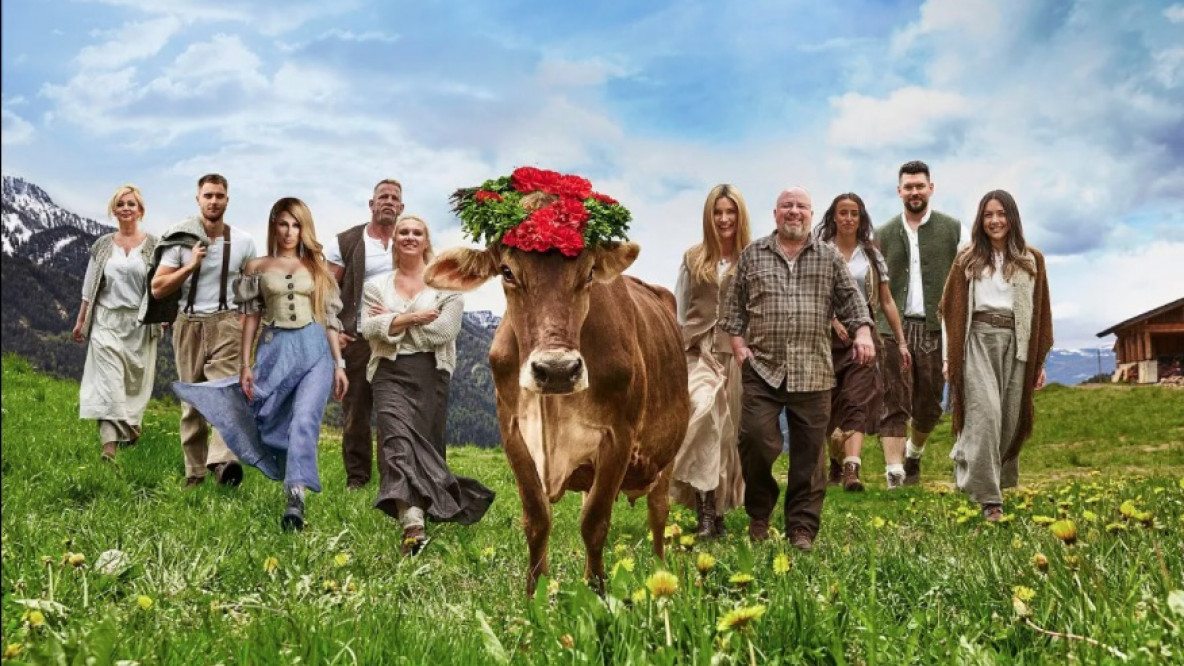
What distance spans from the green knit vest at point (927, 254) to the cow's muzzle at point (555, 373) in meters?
7.48

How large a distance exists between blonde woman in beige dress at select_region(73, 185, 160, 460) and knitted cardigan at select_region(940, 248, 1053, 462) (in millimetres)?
7464

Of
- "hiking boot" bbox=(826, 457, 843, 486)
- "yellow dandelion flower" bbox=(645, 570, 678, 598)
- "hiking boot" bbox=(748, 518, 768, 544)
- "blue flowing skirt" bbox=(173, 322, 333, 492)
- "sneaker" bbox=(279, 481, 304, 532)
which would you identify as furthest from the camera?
"hiking boot" bbox=(826, 457, 843, 486)

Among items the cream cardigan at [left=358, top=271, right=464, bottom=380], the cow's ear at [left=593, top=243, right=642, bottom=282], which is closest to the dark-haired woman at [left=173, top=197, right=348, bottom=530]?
the cream cardigan at [left=358, top=271, right=464, bottom=380]

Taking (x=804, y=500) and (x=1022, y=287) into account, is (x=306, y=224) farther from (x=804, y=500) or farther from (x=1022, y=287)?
(x=1022, y=287)

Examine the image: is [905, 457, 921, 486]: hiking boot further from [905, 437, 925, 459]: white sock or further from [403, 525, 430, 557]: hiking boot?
[403, 525, 430, 557]: hiking boot

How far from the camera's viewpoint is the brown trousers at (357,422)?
35.3ft

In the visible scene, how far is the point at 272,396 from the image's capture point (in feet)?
27.2

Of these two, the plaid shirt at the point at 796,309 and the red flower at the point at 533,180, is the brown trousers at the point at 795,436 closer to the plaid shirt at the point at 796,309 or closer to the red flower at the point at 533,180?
the plaid shirt at the point at 796,309

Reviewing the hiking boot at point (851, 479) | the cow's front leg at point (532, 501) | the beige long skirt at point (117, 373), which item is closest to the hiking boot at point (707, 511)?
the hiking boot at point (851, 479)

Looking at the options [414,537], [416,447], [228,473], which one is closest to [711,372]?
[416,447]

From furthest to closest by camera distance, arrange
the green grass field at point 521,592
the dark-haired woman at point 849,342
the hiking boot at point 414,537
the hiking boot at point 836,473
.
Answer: the hiking boot at point 836,473 → the dark-haired woman at point 849,342 → the hiking boot at point 414,537 → the green grass field at point 521,592

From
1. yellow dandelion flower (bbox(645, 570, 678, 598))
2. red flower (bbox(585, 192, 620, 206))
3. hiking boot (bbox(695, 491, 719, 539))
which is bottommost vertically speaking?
hiking boot (bbox(695, 491, 719, 539))

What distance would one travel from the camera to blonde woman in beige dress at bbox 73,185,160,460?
1060 centimetres

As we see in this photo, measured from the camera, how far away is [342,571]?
593cm
